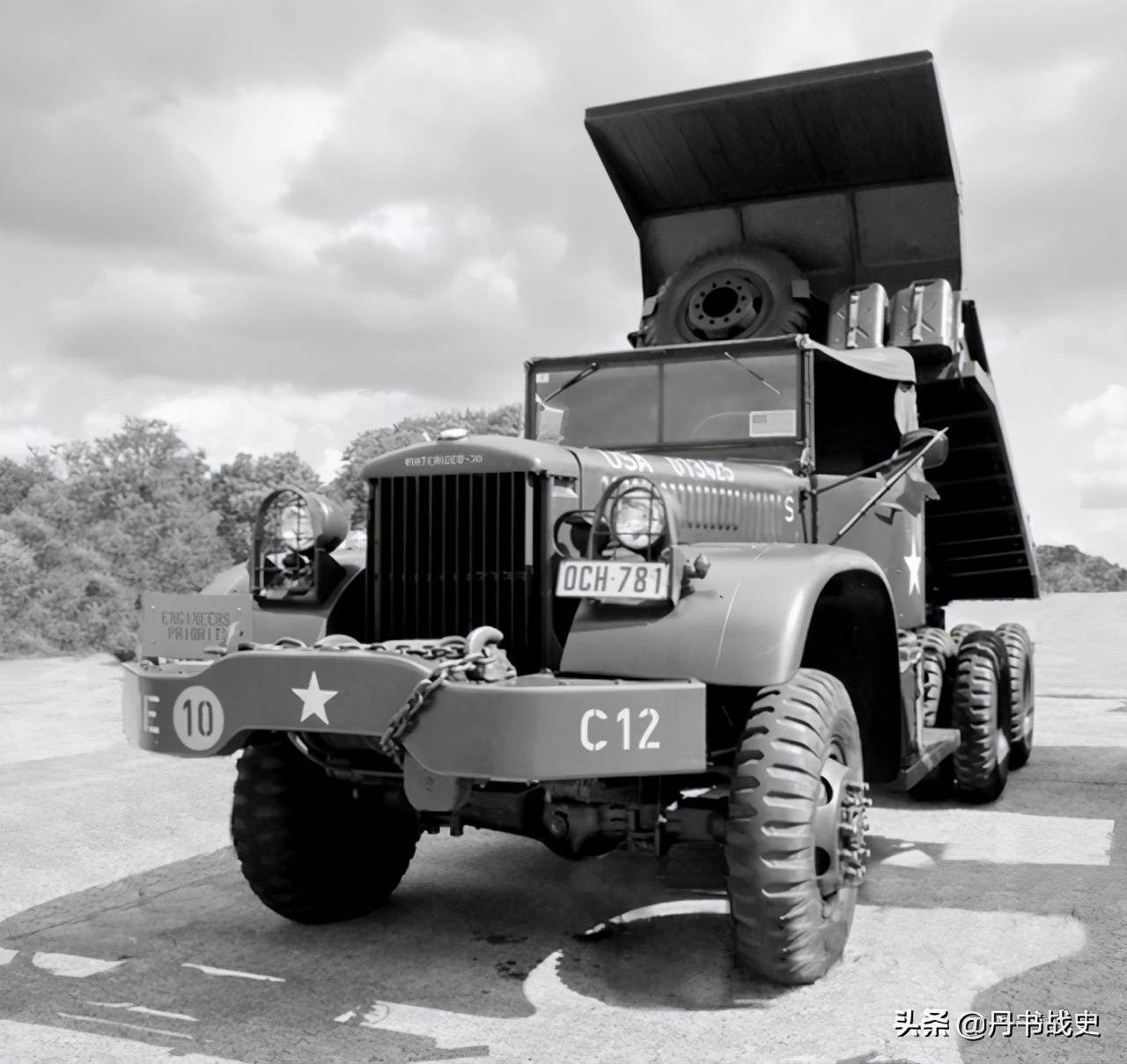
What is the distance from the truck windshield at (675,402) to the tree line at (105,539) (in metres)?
13.4

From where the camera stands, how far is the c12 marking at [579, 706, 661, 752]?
3.49 metres

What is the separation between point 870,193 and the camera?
7.67m

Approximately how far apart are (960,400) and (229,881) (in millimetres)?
4639

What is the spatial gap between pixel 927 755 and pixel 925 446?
142 cm

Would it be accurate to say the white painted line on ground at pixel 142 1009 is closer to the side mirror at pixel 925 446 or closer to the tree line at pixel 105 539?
the side mirror at pixel 925 446

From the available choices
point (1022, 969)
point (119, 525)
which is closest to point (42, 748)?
point (1022, 969)

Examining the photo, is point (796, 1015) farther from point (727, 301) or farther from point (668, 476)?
point (727, 301)

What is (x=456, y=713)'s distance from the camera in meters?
3.47

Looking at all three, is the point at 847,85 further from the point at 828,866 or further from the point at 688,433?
the point at 828,866

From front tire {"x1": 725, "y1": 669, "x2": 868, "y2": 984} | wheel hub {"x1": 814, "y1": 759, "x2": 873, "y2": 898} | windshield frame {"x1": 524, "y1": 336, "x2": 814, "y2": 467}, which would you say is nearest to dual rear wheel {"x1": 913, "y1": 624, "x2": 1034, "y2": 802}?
windshield frame {"x1": 524, "y1": 336, "x2": 814, "y2": 467}

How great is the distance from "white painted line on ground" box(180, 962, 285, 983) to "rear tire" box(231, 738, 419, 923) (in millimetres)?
432

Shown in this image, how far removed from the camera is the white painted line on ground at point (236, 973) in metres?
4.12

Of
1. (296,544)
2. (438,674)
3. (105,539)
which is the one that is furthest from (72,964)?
(105,539)

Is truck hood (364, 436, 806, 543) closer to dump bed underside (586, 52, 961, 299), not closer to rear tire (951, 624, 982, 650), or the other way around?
rear tire (951, 624, 982, 650)
